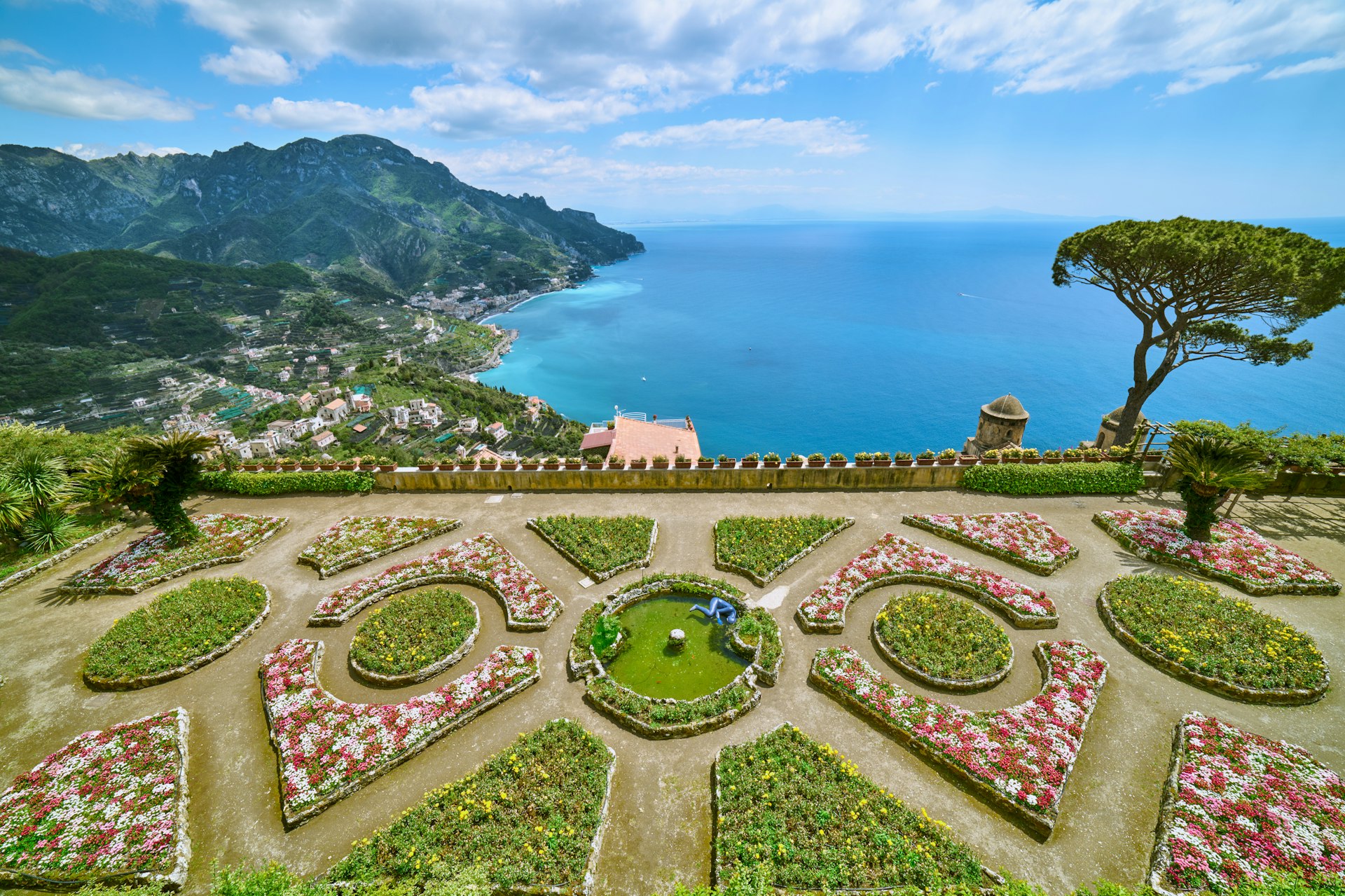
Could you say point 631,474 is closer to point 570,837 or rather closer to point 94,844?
point 570,837

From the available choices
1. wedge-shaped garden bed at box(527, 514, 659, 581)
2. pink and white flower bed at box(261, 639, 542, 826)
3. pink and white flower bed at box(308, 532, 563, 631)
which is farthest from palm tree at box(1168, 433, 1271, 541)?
pink and white flower bed at box(261, 639, 542, 826)

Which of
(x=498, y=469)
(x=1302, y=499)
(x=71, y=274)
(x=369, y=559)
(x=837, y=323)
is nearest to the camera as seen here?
(x=369, y=559)

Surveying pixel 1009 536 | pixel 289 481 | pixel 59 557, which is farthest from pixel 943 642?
pixel 59 557

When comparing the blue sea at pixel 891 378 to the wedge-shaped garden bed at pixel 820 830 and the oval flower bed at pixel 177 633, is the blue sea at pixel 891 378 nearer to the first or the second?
the oval flower bed at pixel 177 633

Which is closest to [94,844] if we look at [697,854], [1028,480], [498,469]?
[697,854]

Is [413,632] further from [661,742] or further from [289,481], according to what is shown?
[289,481]

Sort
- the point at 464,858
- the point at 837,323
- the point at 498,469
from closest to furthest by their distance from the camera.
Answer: the point at 464,858, the point at 498,469, the point at 837,323
